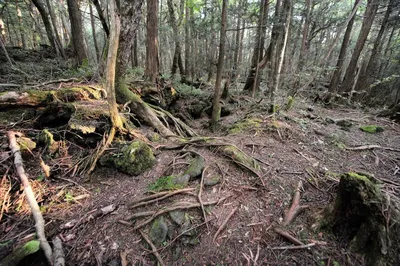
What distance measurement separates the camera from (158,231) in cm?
264

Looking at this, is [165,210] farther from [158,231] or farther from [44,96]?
[44,96]

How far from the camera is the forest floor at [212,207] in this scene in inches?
93.7

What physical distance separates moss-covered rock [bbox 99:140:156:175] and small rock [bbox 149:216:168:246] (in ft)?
4.65

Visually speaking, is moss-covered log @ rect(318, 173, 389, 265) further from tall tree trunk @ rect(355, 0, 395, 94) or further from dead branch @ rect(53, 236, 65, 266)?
tall tree trunk @ rect(355, 0, 395, 94)

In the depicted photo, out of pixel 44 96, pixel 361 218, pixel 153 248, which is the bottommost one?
pixel 153 248

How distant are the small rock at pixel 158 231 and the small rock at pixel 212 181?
104cm

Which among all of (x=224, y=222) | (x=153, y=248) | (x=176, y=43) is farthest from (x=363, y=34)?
(x=153, y=248)

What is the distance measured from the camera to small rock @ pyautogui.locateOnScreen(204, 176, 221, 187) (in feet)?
11.1

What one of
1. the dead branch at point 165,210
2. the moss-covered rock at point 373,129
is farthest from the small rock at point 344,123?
the dead branch at point 165,210

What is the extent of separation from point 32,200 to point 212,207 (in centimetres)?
277

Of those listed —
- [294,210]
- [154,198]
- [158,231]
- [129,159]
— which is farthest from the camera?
[129,159]

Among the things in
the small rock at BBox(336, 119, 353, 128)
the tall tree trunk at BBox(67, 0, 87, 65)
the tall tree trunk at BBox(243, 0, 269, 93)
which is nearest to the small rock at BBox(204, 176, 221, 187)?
the small rock at BBox(336, 119, 353, 128)

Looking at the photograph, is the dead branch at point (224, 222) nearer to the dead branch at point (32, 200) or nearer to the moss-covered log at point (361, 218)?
the moss-covered log at point (361, 218)

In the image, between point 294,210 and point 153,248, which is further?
point 294,210
